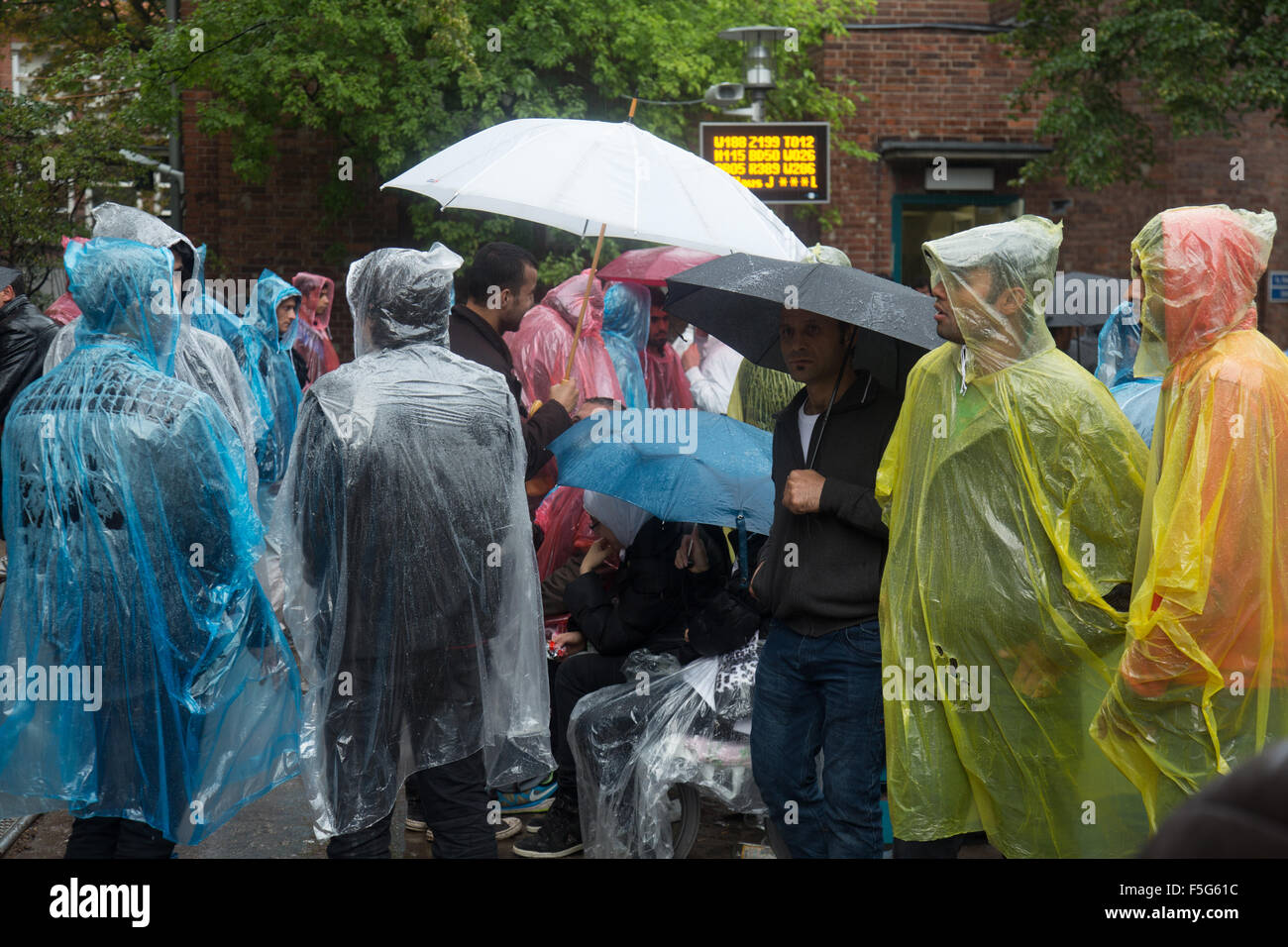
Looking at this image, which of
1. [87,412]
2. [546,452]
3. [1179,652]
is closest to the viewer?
[1179,652]

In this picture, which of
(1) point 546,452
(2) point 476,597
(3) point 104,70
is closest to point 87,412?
(2) point 476,597

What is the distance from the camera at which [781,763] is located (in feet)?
11.1

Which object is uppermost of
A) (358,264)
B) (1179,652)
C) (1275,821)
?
(358,264)

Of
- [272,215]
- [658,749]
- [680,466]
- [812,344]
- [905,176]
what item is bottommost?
[658,749]

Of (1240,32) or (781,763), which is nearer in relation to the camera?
(781,763)

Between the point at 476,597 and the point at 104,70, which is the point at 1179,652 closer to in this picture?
the point at 476,597

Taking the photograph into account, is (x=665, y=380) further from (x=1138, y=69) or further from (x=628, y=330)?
(x=1138, y=69)

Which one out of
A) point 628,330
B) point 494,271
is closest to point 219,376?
point 494,271

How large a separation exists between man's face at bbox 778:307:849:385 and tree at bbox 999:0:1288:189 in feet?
30.0

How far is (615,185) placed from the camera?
4.18 m

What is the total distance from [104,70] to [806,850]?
434 inches

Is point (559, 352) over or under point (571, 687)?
over

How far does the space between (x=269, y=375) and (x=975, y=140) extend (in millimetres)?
9339

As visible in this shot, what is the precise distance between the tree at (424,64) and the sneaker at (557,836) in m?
7.88
